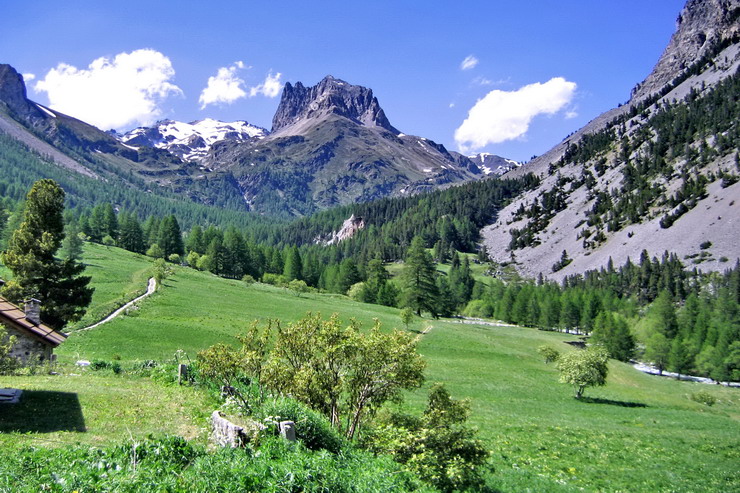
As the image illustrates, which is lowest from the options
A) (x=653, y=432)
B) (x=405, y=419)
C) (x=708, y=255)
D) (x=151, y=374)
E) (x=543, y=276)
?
(x=151, y=374)

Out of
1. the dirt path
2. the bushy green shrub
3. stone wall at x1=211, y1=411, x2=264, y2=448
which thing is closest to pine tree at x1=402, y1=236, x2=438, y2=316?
the dirt path

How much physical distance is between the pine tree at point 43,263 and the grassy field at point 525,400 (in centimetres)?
470

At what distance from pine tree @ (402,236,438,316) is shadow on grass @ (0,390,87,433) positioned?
74.1 m

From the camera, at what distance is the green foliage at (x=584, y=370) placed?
46844 mm

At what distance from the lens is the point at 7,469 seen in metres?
10.2

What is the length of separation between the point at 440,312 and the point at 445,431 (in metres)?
98.9

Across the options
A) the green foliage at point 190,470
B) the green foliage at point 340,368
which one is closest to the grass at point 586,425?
the green foliage at point 340,368

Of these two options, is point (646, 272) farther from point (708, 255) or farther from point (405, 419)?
point (405, 419)

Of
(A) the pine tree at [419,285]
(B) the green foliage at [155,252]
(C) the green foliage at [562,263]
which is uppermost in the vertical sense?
(C) the green foliage at [562,263]

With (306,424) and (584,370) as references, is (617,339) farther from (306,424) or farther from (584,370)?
(306,424)

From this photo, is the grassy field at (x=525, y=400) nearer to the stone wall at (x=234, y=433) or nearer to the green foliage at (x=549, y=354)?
the green foliage at (x=549, y=354)

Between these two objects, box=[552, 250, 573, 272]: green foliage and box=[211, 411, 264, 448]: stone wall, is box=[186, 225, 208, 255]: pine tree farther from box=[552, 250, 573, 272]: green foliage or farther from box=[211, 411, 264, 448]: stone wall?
box=[552, 250, 573, 272]: green foliage

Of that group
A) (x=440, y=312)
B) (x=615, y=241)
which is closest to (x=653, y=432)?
(x=440, y=312)

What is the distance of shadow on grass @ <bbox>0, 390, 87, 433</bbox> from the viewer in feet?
→ 55.2
